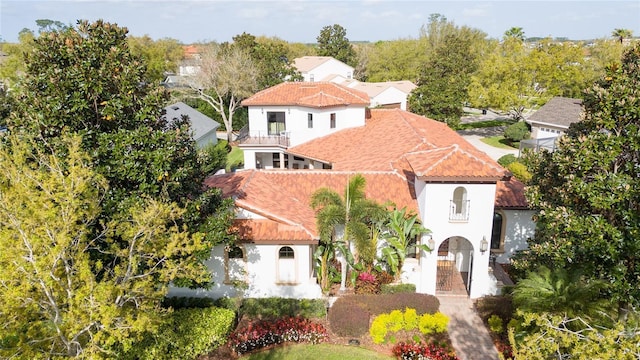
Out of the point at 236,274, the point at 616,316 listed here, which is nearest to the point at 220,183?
the point at 236,274

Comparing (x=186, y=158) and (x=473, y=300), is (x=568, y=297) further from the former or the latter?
(x=186, y=158)

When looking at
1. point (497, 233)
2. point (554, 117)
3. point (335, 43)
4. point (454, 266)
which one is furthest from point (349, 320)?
point (335, 43)

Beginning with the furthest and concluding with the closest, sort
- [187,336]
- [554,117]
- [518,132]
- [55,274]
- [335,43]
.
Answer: [335,43] → [518,132] → [554,117] → [187,336] → [55,274]

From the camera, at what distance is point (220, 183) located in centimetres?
2448

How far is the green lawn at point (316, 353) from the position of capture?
671 inches

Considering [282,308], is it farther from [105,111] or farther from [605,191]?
[605,191]

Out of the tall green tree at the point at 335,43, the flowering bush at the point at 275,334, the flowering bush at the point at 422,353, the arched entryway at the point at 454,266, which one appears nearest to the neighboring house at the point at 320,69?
the tall green tree at the point at 335,43

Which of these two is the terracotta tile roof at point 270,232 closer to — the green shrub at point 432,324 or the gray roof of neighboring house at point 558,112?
the green shrub at point 432,324

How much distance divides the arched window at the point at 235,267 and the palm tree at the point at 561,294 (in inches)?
461

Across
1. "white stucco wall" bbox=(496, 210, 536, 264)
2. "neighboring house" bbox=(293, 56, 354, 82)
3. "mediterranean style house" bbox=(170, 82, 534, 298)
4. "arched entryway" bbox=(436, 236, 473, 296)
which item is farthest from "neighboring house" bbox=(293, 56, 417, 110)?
"arched entryway" bbox=(436, 236, 473, 296)

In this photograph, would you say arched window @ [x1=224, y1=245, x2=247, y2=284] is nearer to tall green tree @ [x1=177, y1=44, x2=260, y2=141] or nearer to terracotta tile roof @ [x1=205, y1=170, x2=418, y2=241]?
terracotta tile roof @ [x1=205, y1=170, x2=418, y2=241]

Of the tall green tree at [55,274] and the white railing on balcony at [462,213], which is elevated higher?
the tall green tree at [55,274]

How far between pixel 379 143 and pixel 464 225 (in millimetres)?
12430

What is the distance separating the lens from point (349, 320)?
18.2m
